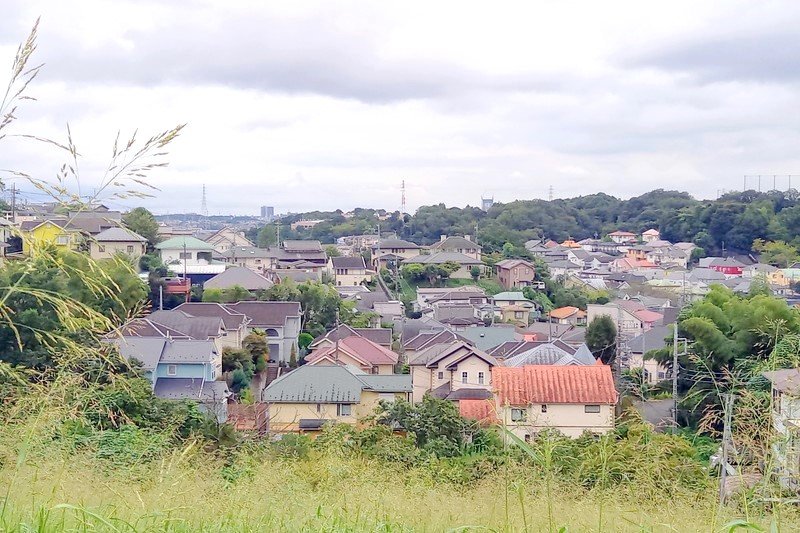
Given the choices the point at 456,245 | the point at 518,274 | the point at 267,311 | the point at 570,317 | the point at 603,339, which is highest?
the point at 456,245

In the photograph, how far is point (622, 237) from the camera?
43312 mm

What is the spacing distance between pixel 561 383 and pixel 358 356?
480cm

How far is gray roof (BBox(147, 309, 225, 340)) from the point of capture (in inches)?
481

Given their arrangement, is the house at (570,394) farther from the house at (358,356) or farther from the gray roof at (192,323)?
the gray roof at (192,323)

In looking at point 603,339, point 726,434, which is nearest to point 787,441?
point 726,434

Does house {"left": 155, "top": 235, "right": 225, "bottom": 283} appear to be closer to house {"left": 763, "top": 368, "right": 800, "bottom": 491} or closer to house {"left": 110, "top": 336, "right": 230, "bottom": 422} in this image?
house {"left": 110, "top": 336, "right": 230, "bottom": 422}

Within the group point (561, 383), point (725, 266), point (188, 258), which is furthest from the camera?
point (725, 266)

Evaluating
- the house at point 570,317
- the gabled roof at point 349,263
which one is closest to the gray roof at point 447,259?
the gabled roof at point 349,263

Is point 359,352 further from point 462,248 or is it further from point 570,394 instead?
point 462,248

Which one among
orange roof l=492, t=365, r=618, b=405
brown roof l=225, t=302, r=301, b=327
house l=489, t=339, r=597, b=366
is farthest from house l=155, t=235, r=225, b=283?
orange roof l=492, t=365, r=618, b=405

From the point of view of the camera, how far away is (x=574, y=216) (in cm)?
4791

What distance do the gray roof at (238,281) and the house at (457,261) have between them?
27.5 feet

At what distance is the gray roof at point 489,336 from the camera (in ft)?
49.5

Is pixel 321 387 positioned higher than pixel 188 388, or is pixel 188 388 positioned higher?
pixel 321 387
